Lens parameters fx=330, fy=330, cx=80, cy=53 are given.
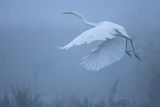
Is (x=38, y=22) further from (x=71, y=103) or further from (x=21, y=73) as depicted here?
(x=71, y=103)

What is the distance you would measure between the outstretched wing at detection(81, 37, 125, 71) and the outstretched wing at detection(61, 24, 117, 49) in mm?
667

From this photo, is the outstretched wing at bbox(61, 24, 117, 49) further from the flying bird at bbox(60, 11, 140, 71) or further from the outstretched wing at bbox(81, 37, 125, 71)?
the outstretched wing at bbox(81, 37, 125, 71)

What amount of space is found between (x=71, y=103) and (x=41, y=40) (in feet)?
21.4

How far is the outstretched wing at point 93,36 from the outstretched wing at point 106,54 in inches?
26.3

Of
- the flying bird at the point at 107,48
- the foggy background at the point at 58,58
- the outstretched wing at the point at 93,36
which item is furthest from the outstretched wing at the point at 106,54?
the foggy background at the point at 58,58

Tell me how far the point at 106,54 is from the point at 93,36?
1194 millimetres

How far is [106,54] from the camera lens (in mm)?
4711

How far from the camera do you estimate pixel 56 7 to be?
885 inches

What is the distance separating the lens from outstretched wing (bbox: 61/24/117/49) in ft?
11.1

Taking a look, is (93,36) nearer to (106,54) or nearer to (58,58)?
(106,54)

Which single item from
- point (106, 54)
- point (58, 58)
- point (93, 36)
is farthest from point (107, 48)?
point (58, 58)

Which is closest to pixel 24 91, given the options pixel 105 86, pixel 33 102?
pixel 33 102

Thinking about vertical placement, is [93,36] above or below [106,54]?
above

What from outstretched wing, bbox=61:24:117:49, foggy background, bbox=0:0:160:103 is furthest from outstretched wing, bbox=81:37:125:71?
foggy background, bbox=0:0:160:103
